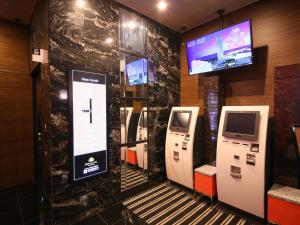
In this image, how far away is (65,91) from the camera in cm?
252

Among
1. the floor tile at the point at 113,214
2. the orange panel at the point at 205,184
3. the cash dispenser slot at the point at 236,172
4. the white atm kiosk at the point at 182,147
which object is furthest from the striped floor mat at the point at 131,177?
the cash dispenser slot at the point at 236,172

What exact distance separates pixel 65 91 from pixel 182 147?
88.4 inches

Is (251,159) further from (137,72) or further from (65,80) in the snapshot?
(65,80)

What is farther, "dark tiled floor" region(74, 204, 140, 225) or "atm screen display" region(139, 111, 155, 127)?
"atm screen display" region(139, 111, 155, 127)

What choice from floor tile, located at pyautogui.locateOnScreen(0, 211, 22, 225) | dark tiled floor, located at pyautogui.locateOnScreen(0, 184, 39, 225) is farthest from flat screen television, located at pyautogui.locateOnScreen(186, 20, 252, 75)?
floor tile, located at pyautogui.locateOnScreen(0, 211, 22, 225)

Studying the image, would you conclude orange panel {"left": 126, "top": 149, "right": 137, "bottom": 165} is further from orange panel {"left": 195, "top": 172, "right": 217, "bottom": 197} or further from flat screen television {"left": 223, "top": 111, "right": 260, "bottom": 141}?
flat screen television {"left": 223, "top": 111, "right": 260, "bottom": 141}

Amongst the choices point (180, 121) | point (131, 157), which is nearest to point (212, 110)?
point (180, 121)

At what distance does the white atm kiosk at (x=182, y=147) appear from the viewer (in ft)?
11.1

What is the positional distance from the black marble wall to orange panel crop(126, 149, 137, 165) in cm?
37

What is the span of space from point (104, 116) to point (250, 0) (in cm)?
312

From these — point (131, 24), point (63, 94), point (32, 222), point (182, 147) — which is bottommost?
point (32, 222)

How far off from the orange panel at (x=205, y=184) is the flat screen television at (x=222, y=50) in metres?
1.93

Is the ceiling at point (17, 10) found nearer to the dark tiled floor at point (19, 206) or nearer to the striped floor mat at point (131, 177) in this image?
→ the striped floor mat at point (131, 177)

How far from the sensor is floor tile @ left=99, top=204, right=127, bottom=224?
2.67m
